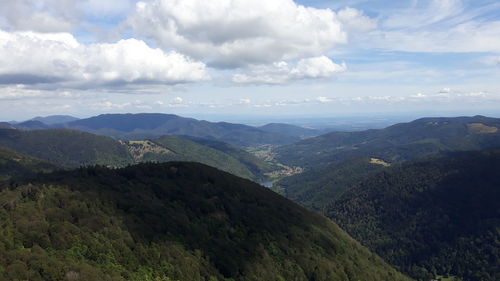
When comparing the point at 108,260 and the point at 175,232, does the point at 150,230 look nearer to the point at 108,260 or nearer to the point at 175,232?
the point at 175,232

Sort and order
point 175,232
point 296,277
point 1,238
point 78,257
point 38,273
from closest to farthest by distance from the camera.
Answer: point 38,273 → point 1,238 → point 78,257 → point 175,232 → point 296,277

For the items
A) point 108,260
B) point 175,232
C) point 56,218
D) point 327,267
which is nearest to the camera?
point 108,260

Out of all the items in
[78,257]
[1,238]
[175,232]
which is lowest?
[175,232]

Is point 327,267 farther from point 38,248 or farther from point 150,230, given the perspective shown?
point 38,248

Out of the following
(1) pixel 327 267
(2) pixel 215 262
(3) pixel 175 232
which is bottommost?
(1) pixel 327 267

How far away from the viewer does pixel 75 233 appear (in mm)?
119875

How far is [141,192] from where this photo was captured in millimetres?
198500

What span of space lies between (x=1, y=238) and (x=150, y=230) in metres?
60.9

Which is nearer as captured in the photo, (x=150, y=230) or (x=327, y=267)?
(x=150, y=230)

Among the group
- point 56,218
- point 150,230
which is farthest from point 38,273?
point 150,230

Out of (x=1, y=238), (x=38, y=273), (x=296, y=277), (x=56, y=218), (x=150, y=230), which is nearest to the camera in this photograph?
(x=38, y=273)

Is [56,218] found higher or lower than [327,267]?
higher

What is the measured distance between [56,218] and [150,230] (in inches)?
1555

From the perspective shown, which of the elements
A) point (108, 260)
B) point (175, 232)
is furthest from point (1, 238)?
point (175, 232)
